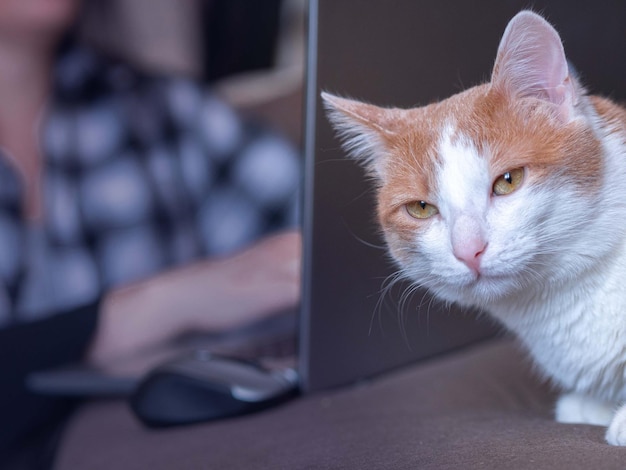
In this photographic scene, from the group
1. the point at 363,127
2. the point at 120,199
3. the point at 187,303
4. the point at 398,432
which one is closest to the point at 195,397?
the point at 398,432

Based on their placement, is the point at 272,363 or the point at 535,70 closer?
the point at 535,70

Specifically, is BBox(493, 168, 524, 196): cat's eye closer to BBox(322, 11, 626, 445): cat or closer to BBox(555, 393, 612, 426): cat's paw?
BBox(322, 11, 626, 445): cat

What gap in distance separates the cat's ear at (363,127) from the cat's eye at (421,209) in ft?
0.14

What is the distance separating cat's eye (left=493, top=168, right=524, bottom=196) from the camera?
1.98ft

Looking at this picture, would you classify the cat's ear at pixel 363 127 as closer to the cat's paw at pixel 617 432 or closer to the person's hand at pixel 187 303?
the cat's paw at pixel 617 432

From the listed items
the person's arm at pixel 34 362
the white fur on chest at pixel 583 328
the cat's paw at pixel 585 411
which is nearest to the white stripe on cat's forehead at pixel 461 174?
the white fur on chest at pixel 583 328

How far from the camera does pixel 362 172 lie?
26.7 inches

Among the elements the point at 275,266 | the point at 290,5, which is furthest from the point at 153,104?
the point at 275,266

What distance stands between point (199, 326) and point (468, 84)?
0.89 meters

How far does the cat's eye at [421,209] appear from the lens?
0.65 metres

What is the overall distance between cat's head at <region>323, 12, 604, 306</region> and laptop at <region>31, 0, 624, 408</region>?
0.08 feet

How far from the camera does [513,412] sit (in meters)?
0.73

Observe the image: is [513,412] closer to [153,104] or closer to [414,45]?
[414,45]

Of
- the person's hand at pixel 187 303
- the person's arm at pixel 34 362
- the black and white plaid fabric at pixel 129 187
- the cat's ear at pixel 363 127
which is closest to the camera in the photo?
the cat's ear at pixel 363 127
